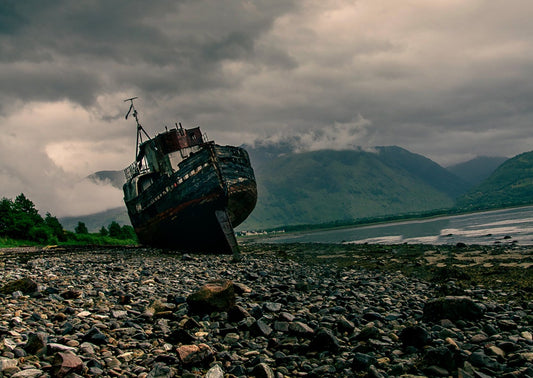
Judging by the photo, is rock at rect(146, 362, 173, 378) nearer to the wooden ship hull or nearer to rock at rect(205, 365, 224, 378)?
rock at rect(205, 365, 224, 378)

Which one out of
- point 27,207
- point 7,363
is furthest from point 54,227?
point 7,363

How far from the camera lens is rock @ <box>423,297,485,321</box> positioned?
25.4 feet

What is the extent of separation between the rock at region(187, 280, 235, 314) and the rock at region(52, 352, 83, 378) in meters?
3.05

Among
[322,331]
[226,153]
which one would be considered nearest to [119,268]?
[322,331]

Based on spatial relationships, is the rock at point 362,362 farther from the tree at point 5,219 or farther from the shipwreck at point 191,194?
the tree at point 5,219

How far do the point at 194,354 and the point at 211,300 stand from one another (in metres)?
2.22

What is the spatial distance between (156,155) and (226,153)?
8211mm

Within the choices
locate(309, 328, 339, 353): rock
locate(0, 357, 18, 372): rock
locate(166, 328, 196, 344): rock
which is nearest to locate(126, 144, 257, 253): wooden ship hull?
locate(166, 328, 196, 344): rock

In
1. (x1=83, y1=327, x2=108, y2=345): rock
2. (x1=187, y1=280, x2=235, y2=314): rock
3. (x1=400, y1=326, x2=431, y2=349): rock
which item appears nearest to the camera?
(x1=83, y1=327, x2=108, y2=345): rock

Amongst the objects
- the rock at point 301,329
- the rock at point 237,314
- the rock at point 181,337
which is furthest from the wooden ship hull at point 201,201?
the rock at point 181,337

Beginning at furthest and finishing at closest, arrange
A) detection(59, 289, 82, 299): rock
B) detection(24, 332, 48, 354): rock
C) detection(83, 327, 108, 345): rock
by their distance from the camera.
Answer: detection(59, 289, 82, 299): rock
detection(83, 327, 108, 345): rock
detection(24, 332, 48, 354): rock

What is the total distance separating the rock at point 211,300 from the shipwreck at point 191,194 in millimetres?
13012

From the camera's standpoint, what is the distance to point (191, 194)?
2458 centimetres

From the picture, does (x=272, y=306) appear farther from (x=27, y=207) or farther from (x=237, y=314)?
(x=27, y=207)
